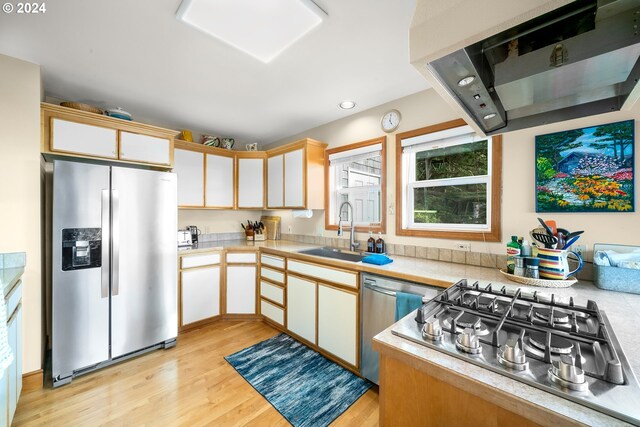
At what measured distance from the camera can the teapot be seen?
1415 millimetres

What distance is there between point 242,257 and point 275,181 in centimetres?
109

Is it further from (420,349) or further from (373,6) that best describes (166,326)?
(373,6)

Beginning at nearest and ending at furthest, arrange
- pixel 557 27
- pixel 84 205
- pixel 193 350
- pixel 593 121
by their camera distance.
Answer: pixel 557 27
pixel 593 121
pixel 84 205
pixel 193 350

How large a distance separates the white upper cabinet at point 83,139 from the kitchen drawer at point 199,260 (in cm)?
123

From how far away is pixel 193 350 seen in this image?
8.07ft

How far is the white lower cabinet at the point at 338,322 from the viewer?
6.77ft

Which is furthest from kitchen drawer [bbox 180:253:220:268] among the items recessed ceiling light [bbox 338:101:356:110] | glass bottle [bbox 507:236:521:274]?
glass bottle [bbox 507:236:521:274]

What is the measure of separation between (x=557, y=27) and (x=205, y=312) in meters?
3.45

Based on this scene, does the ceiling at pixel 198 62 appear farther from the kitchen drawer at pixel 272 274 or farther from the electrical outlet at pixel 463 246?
the kitchen drawer at pixel 272 274

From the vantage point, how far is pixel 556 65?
825mm

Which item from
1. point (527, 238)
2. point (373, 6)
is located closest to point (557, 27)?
point (373, 6)

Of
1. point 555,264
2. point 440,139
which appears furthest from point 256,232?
point 555,264

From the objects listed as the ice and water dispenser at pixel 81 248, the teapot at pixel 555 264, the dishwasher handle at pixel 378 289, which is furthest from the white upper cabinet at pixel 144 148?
the teapot at pixel 555 264

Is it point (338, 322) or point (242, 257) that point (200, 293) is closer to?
point (242, 257)
